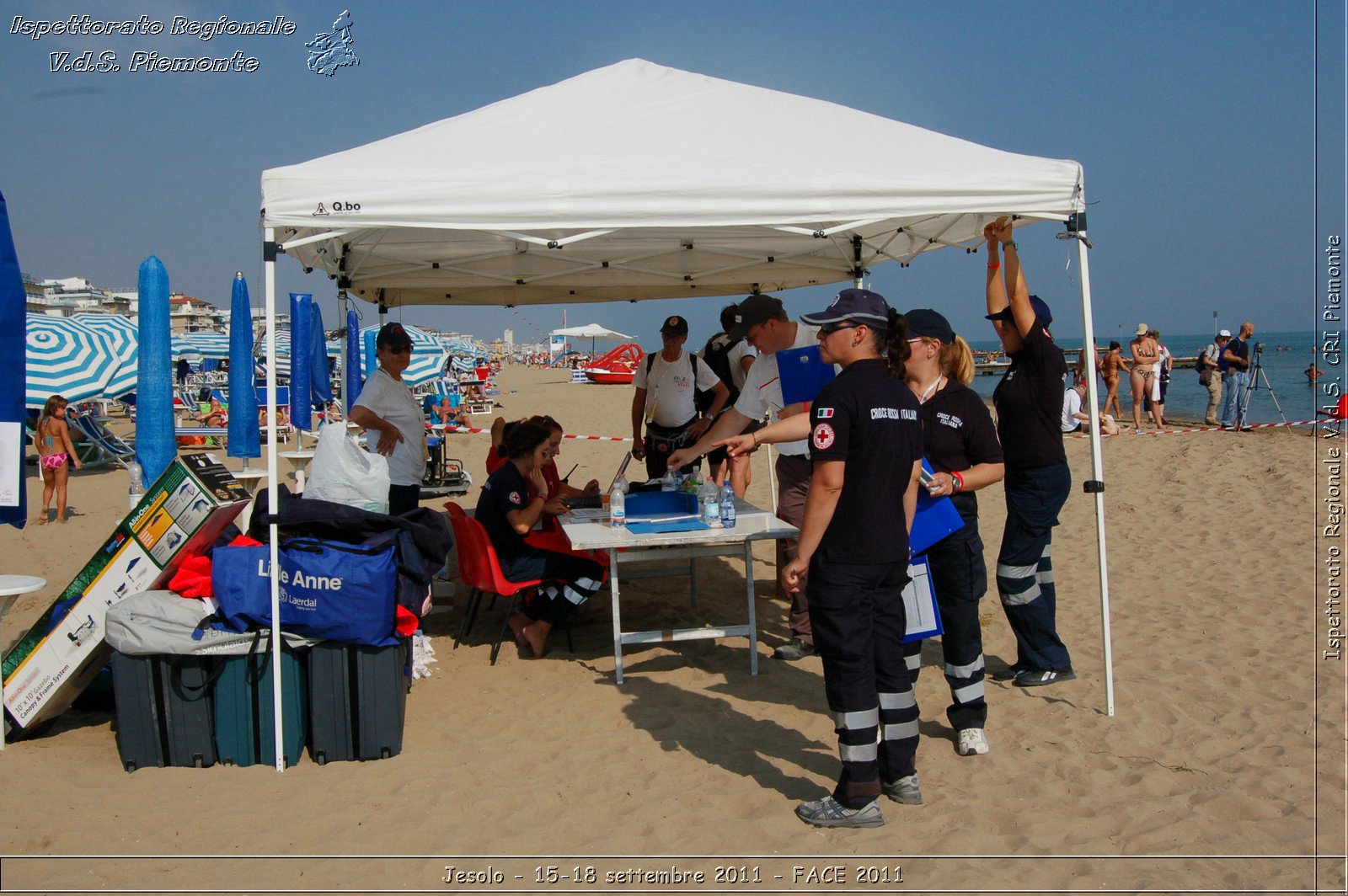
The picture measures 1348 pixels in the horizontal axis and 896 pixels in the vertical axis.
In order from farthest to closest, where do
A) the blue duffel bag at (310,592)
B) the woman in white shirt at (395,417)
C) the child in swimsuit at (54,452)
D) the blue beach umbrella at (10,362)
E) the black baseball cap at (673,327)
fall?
1. the child in swimsuit at (54,452)
2. the black baseball cap at (673,327)
3. the woman in white shirt at (395,417)
4. the blue beach umbrella at (10,362)
5. the blue duffel bag at (310,592)

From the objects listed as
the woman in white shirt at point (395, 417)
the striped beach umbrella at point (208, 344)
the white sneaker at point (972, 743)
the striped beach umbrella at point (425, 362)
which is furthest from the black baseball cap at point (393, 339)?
the striped beach umbrella at point (208, 344)

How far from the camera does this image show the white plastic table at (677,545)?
13.8 feet

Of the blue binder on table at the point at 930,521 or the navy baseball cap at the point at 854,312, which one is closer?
the navy baseball cap at the point at 854,312

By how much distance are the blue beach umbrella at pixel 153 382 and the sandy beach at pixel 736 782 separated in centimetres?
145

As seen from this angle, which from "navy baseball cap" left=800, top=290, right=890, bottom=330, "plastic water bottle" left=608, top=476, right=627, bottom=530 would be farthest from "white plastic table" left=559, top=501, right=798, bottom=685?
"navy baseball cap" left=800, top=290, right=890, bottom=330

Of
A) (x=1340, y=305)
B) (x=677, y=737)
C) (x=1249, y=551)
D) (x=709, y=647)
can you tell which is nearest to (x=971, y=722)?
(x=677, y=737)

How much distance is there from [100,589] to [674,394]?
397cm

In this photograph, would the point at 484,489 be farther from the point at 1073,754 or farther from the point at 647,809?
the point at 1073,754

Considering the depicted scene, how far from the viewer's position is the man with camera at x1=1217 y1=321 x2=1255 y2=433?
1388 centimetres

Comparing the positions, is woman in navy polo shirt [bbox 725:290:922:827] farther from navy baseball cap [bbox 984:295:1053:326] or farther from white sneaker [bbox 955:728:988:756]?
navy baseball cap [bbox 984:295:1053:326]

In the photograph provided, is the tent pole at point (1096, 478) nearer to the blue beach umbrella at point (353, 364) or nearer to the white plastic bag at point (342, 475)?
the white plastic bag at point (342, 475)

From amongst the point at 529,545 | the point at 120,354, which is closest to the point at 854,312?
the point at 529,545

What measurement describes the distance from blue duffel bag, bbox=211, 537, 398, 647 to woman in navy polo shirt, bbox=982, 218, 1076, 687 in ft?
9.18

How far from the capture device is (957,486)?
3.49 metres
